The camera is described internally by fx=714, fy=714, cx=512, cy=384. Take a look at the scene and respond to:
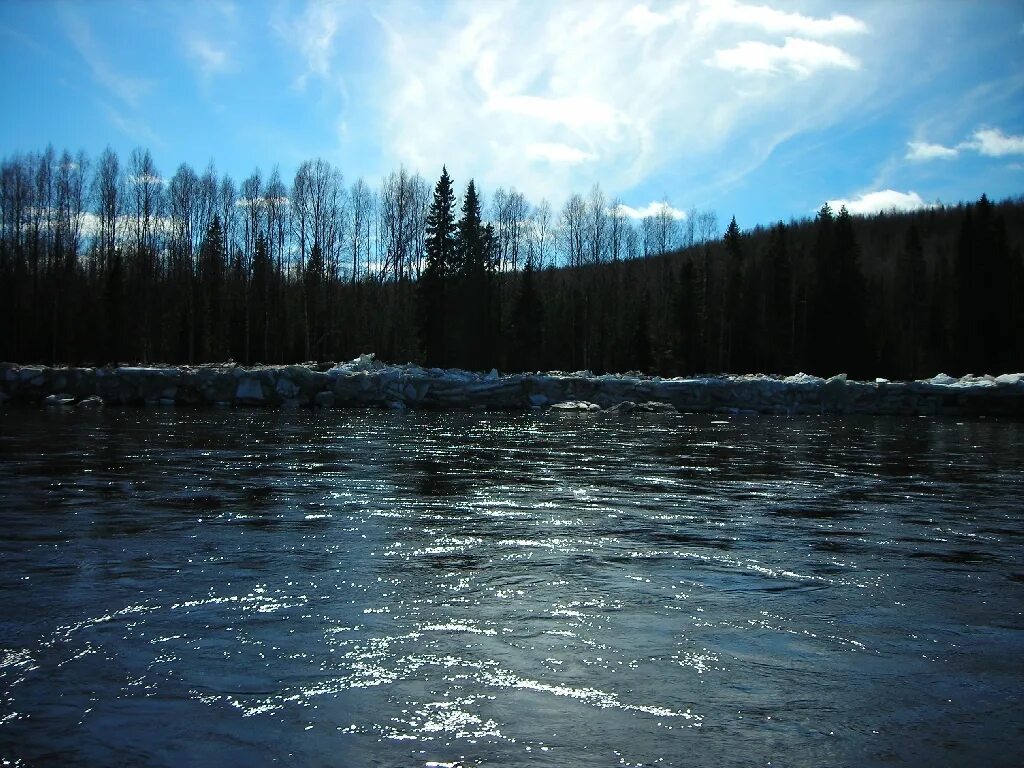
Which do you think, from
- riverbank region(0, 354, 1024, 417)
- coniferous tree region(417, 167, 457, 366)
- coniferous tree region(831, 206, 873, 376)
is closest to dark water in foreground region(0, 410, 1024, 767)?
riverbank region(0, 354, 1024, 417)

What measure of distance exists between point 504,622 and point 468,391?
81.1 feet

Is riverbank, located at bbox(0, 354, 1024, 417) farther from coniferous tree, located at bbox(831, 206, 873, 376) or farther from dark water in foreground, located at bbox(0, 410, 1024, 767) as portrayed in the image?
dark water in foreground, located at bbox(0, 410, 1024, 767)

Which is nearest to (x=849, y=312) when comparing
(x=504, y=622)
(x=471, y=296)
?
(x=471, y=296)

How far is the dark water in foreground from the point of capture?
2791 millimetres

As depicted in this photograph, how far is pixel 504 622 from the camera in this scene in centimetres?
407

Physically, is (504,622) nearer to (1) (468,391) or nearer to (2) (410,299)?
(1) (468,391)

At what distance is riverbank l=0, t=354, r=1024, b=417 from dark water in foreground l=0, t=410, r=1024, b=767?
18.7 metres

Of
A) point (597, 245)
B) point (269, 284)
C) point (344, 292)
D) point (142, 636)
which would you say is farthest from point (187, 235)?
point (142, 636)

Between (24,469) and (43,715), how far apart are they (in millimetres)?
8421

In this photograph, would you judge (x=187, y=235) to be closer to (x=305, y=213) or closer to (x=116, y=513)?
(x=305, y=213)

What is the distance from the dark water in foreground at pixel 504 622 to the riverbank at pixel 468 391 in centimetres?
1867

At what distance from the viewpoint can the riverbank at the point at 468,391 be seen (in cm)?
2789

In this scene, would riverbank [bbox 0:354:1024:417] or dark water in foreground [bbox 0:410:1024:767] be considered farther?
riverbank [bbox 0:354:1024:417]

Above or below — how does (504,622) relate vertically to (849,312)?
below
